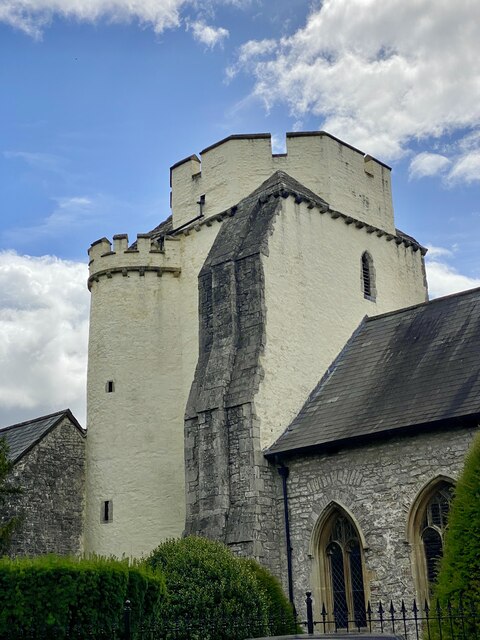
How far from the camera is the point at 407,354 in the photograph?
19.4 meters

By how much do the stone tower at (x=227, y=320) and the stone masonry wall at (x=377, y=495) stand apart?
74 cm

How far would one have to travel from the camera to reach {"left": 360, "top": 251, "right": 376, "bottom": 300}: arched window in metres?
23.7

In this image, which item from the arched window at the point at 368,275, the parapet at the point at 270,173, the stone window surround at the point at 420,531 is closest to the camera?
the stone window surround at the point at 420,531

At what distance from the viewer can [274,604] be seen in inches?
611

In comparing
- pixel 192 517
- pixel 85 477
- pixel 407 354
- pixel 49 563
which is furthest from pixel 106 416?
pixel 49 563

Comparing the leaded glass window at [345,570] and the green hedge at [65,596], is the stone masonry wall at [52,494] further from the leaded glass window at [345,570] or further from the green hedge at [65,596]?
the green hedge at [65,596]

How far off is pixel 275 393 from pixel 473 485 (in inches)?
347

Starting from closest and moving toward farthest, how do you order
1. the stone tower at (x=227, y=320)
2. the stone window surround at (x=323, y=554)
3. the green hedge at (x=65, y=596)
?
Answer: the green hedge at (x=65, y=596) → the stone window surround at (x=323, y=554) → the stone tower at (x=227, y=320)

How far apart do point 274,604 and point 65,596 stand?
6.27 m

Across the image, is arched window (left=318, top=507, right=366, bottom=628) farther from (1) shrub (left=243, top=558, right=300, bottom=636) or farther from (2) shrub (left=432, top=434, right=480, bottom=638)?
(2) shrub (left=432, top=434, right=480, bottom=638)

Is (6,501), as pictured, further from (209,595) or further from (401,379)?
(401,379)

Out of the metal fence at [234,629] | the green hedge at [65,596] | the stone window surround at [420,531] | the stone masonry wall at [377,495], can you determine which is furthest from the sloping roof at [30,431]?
the green hedge at [65,596]

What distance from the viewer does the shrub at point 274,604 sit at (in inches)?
569

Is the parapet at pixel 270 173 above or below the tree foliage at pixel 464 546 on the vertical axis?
above
